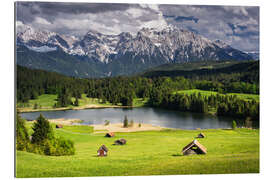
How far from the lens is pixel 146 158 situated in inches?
420

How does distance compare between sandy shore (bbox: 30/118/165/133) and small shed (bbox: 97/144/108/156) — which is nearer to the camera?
small shed (bbox: 97/144/108/156)

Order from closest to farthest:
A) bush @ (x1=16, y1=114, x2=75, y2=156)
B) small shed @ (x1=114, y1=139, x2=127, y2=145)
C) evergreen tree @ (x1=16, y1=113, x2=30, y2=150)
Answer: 1. evergreen tree @ (x1=16, y1=113, x2=30, y2=150)
2. bush @ (x1=16, y1=114, x2=75, y2=156)
3. small shed @ (x1=114, y1=139, x2=127, y2=145)

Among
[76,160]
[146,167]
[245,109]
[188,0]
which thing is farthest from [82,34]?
[245,109]

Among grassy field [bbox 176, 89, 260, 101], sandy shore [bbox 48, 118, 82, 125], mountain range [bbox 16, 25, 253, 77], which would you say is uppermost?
mountain range [bbox 16, 25, 253, 77]

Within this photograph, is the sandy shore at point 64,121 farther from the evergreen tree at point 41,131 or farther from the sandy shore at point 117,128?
the sandy shore at point 117,128

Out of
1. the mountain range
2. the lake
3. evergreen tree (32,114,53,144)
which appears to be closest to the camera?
evergreen tree (32,114,53,144)

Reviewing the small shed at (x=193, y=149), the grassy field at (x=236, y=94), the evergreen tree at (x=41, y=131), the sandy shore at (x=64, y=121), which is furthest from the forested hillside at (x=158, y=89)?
the small shed at (x=193, y=149)

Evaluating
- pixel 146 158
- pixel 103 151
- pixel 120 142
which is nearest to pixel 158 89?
pixel 120 142

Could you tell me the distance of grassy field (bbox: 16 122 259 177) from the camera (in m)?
9.79

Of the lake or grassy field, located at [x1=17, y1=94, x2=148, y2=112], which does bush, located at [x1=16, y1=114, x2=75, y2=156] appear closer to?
grassy field, located at [x1=17, y1=94, x2=148, y2=112]

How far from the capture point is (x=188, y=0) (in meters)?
11.2

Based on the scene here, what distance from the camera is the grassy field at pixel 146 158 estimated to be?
979 centimetres

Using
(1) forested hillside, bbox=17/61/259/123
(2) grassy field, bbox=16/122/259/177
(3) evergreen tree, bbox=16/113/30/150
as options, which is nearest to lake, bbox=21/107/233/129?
(1) forested hillside, bbox=17/61/259/123
